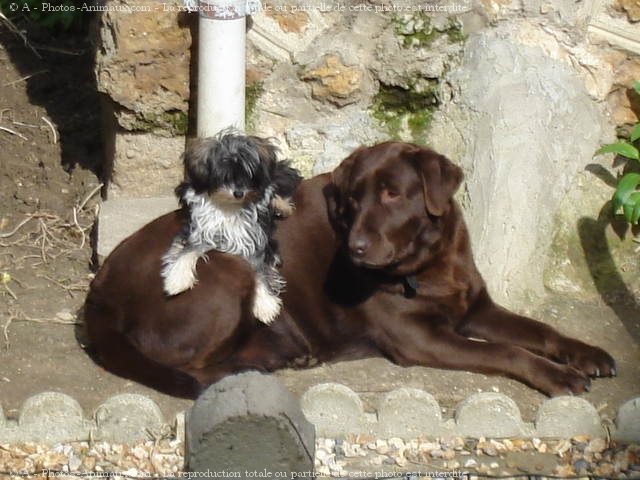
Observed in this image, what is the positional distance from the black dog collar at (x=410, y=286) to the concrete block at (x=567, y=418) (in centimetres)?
90

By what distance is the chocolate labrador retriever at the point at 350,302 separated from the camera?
5410 millimetres

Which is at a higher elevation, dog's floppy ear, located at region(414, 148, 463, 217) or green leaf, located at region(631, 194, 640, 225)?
dog's floppy ear, located at region(414, 148, 463, 217)

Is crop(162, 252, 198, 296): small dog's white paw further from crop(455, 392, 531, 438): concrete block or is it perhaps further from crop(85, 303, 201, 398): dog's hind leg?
crop(455, 392, 531, 438): concrete block

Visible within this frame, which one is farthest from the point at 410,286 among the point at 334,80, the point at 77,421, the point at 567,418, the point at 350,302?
the point at 77,421

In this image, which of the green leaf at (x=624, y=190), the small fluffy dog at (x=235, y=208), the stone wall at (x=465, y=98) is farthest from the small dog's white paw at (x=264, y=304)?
the green leaf at (x=624, y=190)

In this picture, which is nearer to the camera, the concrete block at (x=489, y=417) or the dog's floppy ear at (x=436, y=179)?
the concrete block at (x=489, y=417)

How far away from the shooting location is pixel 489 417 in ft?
16.5

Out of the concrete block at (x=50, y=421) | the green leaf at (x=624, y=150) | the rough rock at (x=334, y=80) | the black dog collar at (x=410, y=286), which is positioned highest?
the rough rock at (x=334, y=80)

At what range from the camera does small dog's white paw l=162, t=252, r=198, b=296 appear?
215 inches

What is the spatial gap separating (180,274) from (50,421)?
0.93m

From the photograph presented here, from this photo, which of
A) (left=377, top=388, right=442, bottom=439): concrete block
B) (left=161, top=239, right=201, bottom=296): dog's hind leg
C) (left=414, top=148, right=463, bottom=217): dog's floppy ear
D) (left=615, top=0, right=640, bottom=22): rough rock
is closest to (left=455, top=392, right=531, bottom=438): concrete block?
(left=377, top=388, right=442, bottom=439): concrete block

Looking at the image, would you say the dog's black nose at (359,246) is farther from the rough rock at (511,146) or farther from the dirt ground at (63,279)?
the rough rock at (511,146)

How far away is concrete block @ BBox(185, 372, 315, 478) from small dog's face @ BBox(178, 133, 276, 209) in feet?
4.86

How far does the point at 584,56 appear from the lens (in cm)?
650
